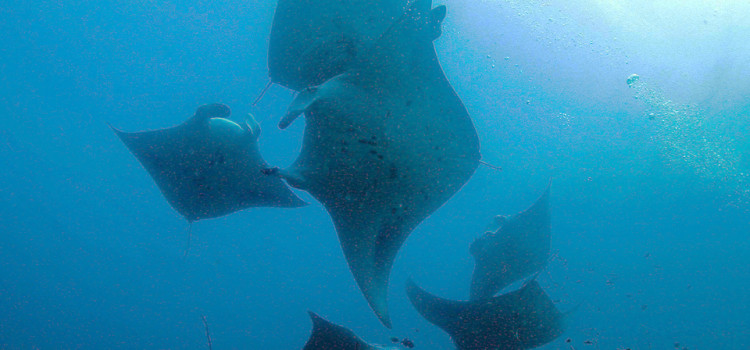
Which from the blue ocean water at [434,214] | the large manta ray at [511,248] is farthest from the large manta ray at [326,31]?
the blue ocean water at [434,214]

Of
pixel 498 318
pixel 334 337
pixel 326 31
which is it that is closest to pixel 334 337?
pixel 334 337

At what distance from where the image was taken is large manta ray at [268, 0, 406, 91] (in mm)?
3611

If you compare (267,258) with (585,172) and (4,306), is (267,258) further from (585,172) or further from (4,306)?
(585,172)

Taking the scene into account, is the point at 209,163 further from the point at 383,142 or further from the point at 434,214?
the point at 434,214

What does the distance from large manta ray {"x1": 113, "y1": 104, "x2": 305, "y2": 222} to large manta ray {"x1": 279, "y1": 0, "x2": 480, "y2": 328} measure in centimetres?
172

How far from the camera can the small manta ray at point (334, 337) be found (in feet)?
11.5

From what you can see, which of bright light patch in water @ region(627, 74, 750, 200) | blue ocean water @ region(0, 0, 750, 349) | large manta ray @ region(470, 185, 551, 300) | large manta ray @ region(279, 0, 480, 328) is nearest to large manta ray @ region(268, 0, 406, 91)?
large manta ray @ region(279, 0, 480, 328)

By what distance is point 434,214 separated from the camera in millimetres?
30250

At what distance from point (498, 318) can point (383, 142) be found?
2283 millimetres

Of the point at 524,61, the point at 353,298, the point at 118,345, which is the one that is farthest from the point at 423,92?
the point at 118,345

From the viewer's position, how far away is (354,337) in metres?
3.50

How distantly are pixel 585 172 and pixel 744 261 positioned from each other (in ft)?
46.4

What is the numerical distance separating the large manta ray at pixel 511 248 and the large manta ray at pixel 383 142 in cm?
242

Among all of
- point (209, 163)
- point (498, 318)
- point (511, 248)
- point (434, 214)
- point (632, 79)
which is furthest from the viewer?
point (434, 214)
